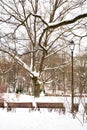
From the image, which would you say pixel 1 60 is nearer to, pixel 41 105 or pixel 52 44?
pixel 52 44

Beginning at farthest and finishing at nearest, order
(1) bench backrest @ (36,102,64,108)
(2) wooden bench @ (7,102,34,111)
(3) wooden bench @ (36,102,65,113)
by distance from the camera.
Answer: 1. (1) bench backrest @ (36,102,64,108)
2. (3) wooden bench @ (36,102,65,113)
3. (2) wooden bench @ (7,102,34,111)

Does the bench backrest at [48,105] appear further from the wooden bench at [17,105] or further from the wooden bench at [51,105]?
the wooden bench at [17,105]

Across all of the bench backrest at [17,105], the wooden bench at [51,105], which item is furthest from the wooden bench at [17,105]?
the wooden bench at [51,105]

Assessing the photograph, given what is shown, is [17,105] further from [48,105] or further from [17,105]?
[48,105]

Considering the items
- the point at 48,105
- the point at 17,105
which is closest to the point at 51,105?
the point at 48,105

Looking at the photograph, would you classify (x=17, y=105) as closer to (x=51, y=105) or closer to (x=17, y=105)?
(x=17, y=105)

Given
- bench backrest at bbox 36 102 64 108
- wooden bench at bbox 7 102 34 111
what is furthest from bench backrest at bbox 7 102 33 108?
bench backrest at bbox 36 102 64 108

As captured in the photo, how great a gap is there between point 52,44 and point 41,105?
13.4 metres

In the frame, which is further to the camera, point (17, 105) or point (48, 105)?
point (48, 105)

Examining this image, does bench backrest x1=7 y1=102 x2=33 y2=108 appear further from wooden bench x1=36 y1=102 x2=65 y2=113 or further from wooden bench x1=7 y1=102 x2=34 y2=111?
wooden bench x1=36 y1=102 x2=65 y2=113

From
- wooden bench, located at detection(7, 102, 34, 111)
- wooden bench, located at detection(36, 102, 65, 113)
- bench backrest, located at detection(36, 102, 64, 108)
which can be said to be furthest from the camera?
bench backrest, located at detection(36, 102, 64, 108)

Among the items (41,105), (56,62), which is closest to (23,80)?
(56,62)

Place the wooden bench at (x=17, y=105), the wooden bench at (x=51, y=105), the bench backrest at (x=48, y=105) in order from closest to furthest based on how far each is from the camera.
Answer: the wooden bench at (x=17, y=105), the wooden bench at (x=51, y=105), the bench backrest at (x=48, y=105)

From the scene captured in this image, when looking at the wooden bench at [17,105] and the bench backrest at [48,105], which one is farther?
the bench backrest at [48,105]
